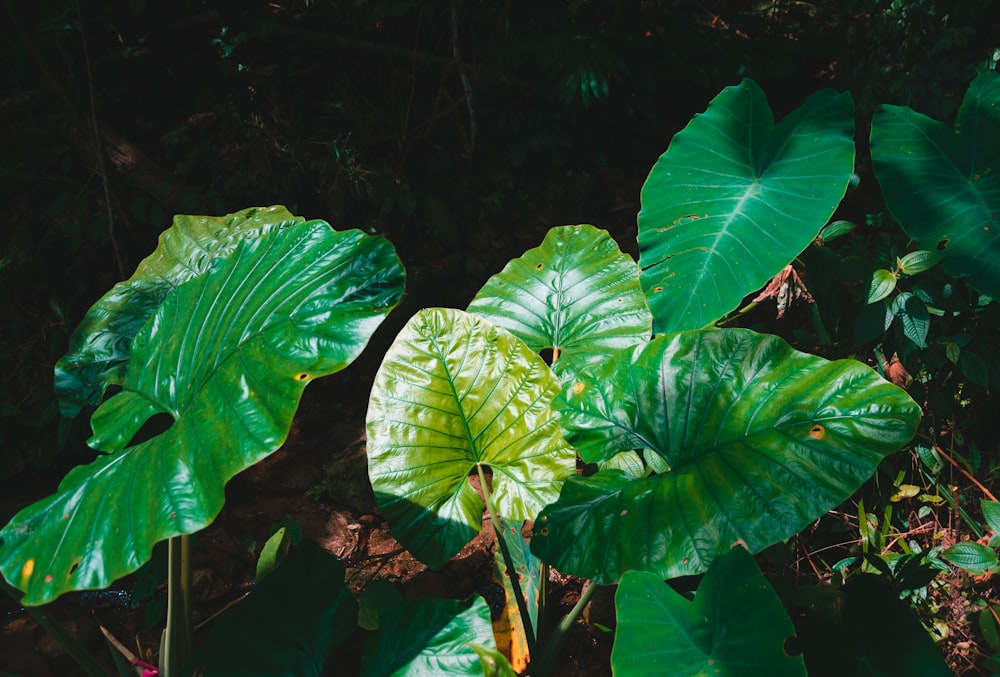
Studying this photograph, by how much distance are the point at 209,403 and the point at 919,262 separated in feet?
4.35

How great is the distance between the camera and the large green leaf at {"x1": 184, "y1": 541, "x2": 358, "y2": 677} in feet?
3.33

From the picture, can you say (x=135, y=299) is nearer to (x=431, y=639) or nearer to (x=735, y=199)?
(x=431, y=639)

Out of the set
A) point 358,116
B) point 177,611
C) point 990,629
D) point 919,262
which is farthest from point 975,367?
point 358,116

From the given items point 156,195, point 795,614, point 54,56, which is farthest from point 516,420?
point 54,56

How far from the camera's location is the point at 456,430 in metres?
1.19

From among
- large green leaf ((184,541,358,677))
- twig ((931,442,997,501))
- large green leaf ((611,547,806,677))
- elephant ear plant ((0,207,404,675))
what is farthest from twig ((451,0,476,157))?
large green leaf ((611,547,806,677))

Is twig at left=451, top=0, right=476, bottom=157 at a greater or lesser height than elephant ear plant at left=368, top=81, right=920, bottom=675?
greater

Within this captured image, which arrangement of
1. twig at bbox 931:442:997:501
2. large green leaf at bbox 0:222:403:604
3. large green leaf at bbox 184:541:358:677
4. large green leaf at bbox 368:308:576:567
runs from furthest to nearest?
twig at bbox 931:442:997:501 < large green leaf at bbox 368:308:576:567 < large green leaf at bbox 184:541:358:677 < large green leaf at bbox 0:222:403:604

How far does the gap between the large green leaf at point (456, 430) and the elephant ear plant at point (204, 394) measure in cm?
28

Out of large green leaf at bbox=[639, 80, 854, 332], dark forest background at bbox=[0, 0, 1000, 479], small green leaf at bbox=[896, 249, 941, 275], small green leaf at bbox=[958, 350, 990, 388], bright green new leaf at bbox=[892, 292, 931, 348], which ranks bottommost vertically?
small green leaf at bbox=[958, 350, 990, 388]

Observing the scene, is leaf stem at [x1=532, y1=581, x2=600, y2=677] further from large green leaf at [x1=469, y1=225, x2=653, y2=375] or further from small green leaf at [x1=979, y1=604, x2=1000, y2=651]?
small green leaf at [x1=979, y1=604, x2=1000, y2=651]

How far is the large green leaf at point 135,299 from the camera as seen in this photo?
1.22m

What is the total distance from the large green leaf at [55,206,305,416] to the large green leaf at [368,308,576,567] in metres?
0.35

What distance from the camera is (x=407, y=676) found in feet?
3.21
